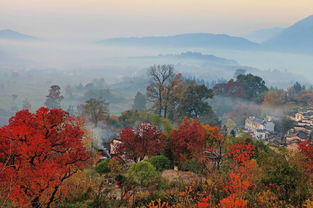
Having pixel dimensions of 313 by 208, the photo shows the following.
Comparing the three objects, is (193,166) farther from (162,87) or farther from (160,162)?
(162,87)

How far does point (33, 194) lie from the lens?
8.14 meters

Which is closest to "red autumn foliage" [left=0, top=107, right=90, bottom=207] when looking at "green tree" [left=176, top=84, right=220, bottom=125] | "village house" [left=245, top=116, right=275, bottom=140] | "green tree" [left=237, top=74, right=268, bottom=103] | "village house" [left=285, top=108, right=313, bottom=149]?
"green tree" [left=176, top=84, right=220, bottom=125]

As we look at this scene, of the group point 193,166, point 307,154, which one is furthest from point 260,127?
point 193,166

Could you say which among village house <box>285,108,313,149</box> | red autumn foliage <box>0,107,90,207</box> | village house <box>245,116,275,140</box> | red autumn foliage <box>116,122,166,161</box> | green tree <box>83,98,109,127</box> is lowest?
village house <box>245,116,275,140</box>

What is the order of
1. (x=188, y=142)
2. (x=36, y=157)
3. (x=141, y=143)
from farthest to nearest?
(x=141, y=143), (x=188, y=142), (x=36, y=157)

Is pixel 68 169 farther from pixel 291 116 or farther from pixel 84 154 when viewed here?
pixel 291 116

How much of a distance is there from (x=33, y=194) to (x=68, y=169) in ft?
4.23

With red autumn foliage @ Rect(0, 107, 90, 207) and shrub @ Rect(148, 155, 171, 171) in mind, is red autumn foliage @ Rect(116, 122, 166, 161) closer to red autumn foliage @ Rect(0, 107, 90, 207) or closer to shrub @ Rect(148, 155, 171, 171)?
shrub @ Rect(148, 155, 171, 171)

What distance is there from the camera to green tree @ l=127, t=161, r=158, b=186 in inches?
419

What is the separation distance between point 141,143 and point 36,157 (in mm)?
7141

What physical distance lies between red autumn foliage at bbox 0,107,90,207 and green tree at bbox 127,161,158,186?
7.24 feet

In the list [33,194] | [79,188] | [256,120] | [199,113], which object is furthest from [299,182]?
[256,120]

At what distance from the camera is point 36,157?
852 centimetres

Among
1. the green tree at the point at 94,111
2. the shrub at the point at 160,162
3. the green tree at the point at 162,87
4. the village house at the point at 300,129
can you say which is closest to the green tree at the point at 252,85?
the village house at the point at 300,129
